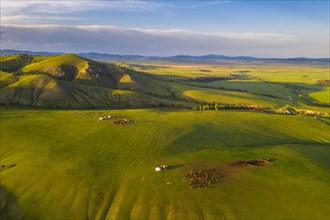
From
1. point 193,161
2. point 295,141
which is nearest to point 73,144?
point 193,161

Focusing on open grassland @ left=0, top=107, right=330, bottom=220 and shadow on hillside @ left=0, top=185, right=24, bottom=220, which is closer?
shadow on hillside @ left=0, top=185, right=24, bottom=220

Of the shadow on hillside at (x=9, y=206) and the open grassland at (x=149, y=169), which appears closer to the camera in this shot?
the shadow on hillside at (x=9, y=206)

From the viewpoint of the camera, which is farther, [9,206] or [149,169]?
[149,169]

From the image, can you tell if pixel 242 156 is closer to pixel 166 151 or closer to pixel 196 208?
pixel 166 151

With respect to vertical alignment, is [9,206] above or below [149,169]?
below
